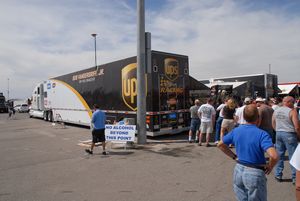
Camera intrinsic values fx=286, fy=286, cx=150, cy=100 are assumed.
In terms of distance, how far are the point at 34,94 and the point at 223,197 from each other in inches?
1009

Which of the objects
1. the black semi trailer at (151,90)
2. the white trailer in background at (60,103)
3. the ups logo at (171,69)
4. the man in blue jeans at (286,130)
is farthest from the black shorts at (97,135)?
the white trailer in background at (60,103)

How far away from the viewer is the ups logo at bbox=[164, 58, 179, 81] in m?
12.5

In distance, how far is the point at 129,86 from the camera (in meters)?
12.6

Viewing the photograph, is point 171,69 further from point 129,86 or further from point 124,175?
point 124,175

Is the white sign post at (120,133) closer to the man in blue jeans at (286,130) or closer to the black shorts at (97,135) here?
the black shorts at (97,135)

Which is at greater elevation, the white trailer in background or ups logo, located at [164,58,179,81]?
ups logo, located at [164,58,179,81]

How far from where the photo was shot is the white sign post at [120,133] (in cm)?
1026

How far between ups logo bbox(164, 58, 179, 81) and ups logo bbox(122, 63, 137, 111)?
1.44 m

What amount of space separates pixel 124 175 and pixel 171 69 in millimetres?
6788

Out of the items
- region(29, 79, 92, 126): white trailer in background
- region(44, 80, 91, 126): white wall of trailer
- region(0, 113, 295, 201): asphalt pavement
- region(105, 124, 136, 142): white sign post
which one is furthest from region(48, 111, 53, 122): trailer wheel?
region(105, 124, 136, 142): white sign post

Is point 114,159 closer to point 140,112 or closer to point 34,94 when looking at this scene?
point 140,112

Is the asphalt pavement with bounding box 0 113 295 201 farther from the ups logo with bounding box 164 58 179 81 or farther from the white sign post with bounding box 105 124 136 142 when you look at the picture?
the ups logo with bounding box 164 58 179 81

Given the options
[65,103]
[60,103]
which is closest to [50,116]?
[60,103]

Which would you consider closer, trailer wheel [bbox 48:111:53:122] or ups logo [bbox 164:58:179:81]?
ups logo [bbox 164:58:179:81]
